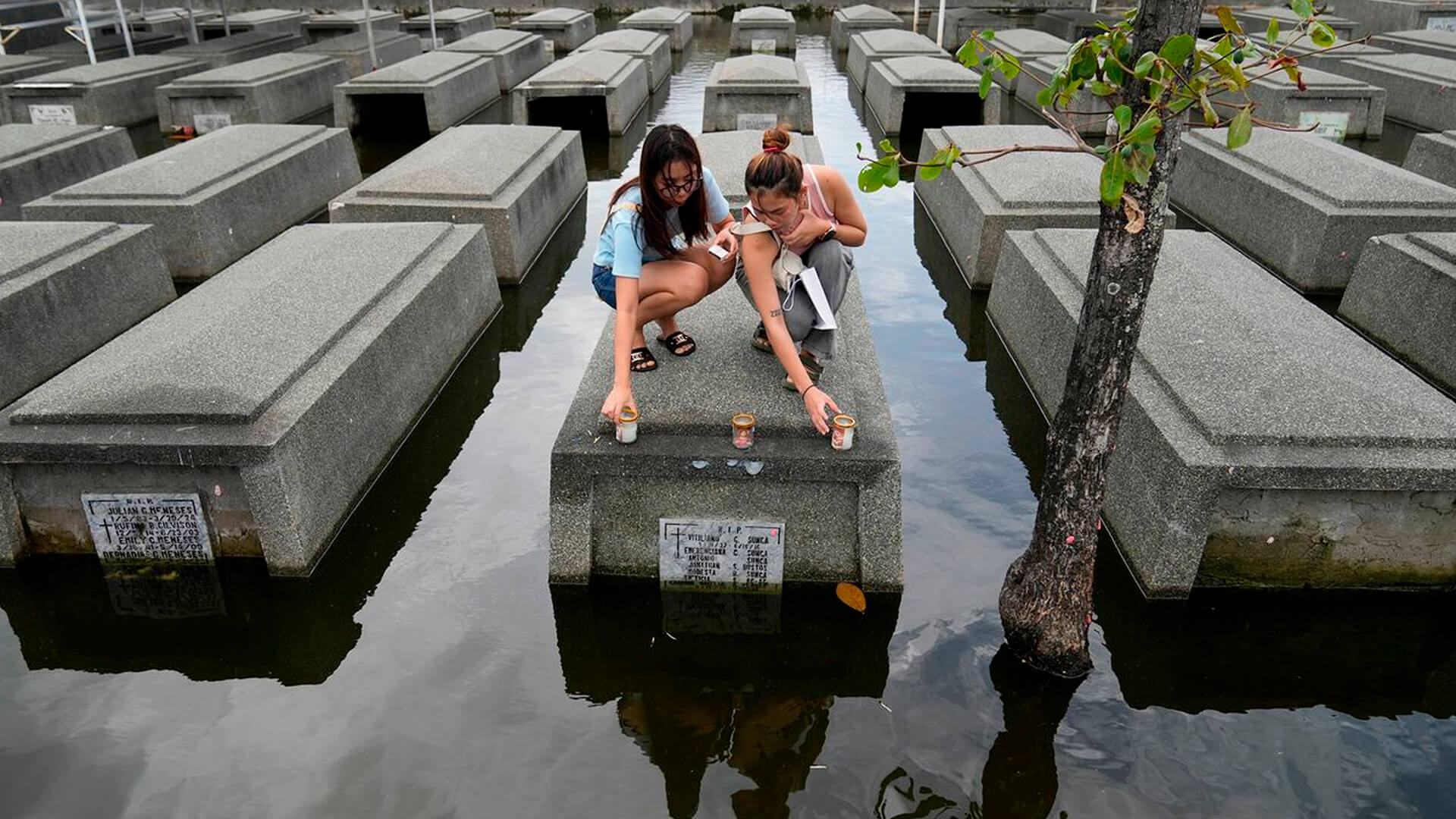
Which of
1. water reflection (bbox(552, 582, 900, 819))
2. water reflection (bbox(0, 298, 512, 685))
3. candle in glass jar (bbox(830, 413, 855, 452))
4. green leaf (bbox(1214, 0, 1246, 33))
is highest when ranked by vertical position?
green leaf (bbox(1214, 0, 1246, 33))

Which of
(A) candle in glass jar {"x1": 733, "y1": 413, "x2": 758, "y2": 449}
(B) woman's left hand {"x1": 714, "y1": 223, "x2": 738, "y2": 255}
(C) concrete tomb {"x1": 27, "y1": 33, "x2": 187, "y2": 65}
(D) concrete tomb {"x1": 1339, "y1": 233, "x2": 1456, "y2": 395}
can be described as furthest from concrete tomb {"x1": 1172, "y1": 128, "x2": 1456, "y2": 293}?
(C) concrete tomb {"x1": 27, "y1": 33, "x2": 187, "y2": 65}

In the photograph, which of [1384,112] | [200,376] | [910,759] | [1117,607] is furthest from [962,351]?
[1384,112]

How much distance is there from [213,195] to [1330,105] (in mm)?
12869

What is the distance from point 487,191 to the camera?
7516 millimetres

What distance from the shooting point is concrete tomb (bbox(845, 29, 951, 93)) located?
15977mm

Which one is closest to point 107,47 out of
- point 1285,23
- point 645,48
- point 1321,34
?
point 645,48

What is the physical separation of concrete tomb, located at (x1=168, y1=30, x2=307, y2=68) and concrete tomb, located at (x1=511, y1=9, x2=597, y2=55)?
4794mm

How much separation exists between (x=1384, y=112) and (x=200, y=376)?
15294 mm

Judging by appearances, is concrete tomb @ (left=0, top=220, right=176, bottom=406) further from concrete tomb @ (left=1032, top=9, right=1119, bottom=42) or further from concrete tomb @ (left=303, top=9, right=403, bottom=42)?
concrete tomb @ (left=1032, top=9, right=1119, bottom=42)

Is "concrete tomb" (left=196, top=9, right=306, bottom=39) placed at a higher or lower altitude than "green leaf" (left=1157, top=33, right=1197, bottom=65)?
lower

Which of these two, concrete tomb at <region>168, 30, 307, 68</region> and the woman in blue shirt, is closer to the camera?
the woman in blue shirt

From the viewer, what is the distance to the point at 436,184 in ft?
25.1

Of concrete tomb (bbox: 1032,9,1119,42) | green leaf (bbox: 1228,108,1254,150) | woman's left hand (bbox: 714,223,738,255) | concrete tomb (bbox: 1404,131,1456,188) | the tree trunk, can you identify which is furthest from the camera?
concrete tomb (bbox: 1032,9,1119,42)

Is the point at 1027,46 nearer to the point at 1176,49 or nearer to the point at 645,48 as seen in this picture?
the point at 645,48
